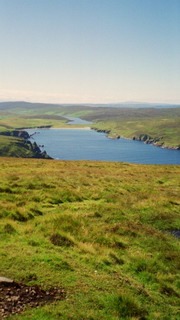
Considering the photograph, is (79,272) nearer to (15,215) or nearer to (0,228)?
(0,228)

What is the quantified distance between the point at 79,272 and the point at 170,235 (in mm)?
9181

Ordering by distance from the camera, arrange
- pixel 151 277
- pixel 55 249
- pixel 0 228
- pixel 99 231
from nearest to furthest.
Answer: pixel 151 277
pixel 55 249
pixel 0 228
pixel 99 231

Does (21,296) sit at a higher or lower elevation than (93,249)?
higher

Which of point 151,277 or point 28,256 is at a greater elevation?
point 28,256

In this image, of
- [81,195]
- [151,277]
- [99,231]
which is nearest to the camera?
[151,277]

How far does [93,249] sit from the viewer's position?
16516 millimetres

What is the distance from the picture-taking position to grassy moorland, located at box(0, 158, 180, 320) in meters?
11.6

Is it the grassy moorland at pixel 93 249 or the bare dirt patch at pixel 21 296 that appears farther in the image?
the grassy moorland at pixel 93 249

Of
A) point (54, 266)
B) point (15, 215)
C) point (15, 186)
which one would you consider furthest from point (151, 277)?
point (15, 186)

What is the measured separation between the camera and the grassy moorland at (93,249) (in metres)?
11.6

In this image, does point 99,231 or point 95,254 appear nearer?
point 95,254

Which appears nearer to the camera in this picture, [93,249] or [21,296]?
[21,296]

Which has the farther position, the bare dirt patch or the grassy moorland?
the grassy moorland

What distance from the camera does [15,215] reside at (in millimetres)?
20797
